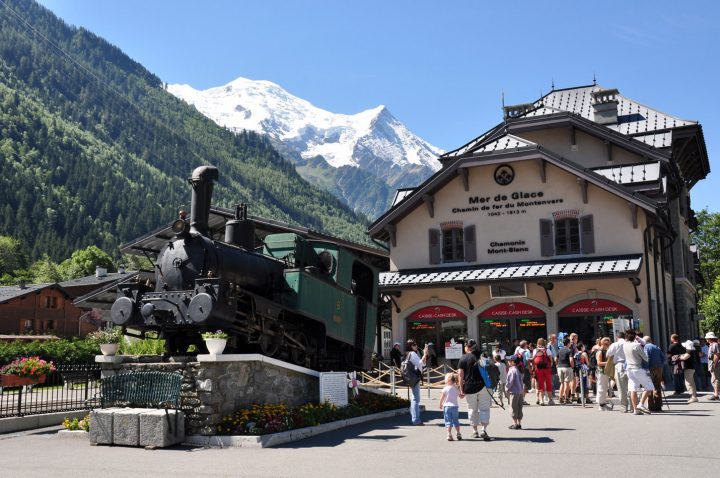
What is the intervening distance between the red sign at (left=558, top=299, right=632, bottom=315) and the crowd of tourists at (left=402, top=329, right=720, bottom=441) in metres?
2.76

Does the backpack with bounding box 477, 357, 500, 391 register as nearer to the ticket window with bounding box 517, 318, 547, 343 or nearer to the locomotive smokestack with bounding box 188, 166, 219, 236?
the locomotive smokestack with bounding box 188, 166, 219, 236

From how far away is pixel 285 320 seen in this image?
15758mm

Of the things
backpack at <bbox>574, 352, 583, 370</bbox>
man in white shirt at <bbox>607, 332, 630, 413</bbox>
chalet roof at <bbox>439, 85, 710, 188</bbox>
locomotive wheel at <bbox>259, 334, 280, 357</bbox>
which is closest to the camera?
locomotive wheel at <bbox>259, 334, 280, 357</bbox>

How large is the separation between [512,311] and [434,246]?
3923mm

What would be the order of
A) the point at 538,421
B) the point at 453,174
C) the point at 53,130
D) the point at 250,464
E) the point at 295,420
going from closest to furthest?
the point at 250,464
the point at 295,420
the point at 538,421
the point at 453,174
the point at 53,130

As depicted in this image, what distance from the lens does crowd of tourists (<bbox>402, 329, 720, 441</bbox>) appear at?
13.1 metres

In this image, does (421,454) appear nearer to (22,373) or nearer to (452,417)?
(452,417)

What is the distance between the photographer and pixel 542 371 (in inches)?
752

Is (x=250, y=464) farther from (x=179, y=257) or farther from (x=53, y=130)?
(x=53, y=130)

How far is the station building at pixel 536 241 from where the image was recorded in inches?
1014

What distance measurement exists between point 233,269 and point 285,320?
1935 millimetres

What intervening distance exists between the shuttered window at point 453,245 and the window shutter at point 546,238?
302cm

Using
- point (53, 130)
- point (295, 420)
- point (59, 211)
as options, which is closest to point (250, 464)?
point (295, 420)

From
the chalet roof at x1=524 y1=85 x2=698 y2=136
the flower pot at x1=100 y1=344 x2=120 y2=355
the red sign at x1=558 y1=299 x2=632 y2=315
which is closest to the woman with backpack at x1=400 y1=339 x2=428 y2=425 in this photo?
the flower pot at x1=100 y1=344 x2=120 y2=355
